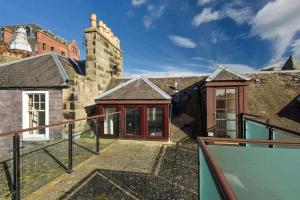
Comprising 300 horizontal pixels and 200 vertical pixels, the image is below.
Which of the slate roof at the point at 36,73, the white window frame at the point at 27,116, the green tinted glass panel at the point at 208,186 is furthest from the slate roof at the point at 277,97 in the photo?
the white window frame at the point at 27,116

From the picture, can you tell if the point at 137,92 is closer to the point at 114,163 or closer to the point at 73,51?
the point at 114,163

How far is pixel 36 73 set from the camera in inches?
467

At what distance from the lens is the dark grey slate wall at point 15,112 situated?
36.8ft

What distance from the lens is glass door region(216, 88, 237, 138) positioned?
10.6 m

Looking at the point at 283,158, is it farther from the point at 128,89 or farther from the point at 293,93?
the point at 293,93

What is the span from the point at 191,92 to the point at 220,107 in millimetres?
2899

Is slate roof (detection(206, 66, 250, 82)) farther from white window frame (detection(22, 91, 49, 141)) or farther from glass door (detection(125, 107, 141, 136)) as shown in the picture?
white window frame (detection(22, 91, 49, 141))

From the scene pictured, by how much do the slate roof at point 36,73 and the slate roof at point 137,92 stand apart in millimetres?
2221

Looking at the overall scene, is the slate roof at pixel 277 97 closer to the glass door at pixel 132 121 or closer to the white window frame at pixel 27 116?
the glass door at pixel 132 121

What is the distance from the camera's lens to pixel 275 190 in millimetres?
3428

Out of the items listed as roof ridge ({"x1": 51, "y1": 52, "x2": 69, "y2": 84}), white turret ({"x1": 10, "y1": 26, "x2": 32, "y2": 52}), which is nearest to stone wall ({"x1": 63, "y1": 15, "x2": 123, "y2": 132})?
roof ridge ({"x1": 51, "y1": 52, "x2": 69, "y2": 84})

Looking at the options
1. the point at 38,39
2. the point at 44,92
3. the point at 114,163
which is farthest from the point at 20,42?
the point at 114,163

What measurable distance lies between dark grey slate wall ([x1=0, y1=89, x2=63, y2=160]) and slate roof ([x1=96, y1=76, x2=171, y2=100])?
2.07 meters

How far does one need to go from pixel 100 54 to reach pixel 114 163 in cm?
782
